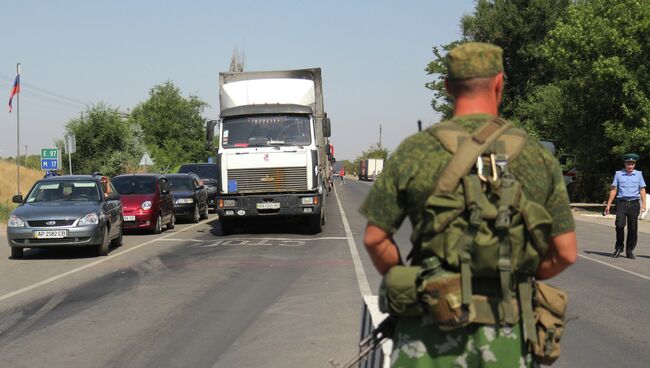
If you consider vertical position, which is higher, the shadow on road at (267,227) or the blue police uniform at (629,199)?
the blue police uniform at (629,199)

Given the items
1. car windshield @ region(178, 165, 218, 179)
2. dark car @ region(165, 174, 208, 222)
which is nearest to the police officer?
dark car @ region(165, 174, 208, 222)

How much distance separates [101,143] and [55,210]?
111 ft

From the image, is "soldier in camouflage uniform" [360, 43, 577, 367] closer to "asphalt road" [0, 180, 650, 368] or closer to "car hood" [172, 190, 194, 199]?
"asphalt road" [0, 180, 650, 368]

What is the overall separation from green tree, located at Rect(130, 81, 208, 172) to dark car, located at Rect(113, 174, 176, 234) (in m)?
48.2

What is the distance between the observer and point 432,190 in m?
2.55

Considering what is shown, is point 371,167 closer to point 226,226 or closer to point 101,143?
point 101,143

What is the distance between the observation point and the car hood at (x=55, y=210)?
13.1 m

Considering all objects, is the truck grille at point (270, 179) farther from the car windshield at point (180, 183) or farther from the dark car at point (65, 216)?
the car windshield at point (180, 183)

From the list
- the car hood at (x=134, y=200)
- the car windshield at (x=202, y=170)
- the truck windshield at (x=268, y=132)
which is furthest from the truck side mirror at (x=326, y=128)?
the car windshield at (x=202, y=170)

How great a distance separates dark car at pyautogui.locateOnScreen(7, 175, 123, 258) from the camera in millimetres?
12930

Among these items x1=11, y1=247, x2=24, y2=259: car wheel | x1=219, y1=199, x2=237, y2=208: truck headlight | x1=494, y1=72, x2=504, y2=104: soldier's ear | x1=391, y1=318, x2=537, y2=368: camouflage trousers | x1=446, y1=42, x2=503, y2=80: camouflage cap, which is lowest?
x1=11, y1=247, x2=24, y2=259: car wheel

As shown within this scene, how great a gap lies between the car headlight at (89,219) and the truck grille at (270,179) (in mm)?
4440


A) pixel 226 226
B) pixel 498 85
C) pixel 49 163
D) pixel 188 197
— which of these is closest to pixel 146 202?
pixel 226 226

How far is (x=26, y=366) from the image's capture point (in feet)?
18.9
